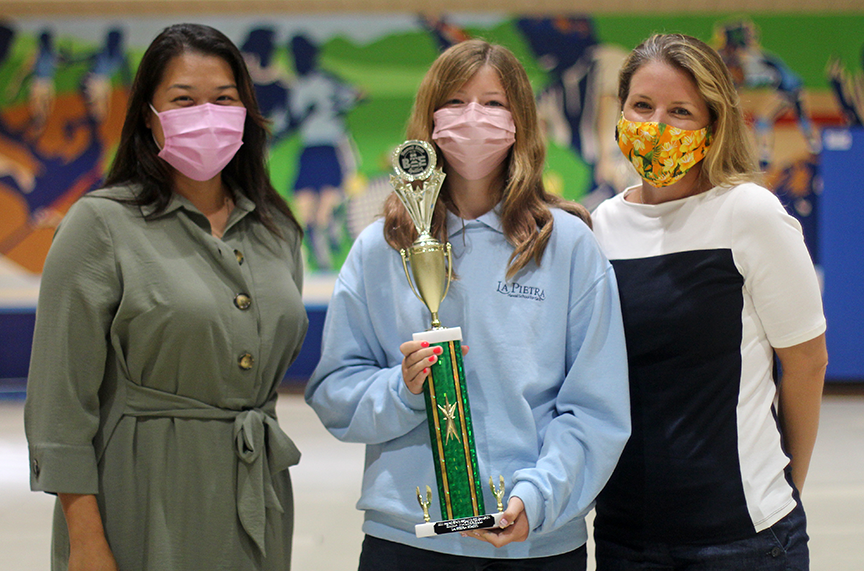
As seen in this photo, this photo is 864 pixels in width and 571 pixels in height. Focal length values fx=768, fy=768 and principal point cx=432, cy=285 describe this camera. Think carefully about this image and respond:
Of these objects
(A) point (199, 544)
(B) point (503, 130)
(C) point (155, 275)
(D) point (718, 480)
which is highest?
(B) point (503, 130)

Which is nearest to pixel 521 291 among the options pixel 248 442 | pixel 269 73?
pixel 248 442

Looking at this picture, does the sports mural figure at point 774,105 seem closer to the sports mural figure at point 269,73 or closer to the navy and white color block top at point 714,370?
the sports mural figure at point 269,73

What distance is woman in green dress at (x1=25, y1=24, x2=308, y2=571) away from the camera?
68.7 inches

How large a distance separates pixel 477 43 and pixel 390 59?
6.30 m

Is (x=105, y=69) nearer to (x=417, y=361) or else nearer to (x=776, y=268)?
(x=417, y=361)

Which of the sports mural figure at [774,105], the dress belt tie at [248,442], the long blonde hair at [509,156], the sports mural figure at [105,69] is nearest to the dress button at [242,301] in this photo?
the dress belt tie at [248,442]

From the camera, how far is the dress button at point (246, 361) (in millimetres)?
1873

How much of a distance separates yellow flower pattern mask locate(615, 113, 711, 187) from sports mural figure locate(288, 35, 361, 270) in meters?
6.10

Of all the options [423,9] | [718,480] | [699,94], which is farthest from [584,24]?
[718,480]

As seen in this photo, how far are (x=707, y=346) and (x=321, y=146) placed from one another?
6544mm

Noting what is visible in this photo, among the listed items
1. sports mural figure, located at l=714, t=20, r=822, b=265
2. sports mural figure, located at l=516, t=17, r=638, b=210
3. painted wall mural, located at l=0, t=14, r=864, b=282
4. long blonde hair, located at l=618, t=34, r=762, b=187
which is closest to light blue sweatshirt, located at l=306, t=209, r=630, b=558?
long blonde hair, located at l=618, t=34, r=762, b=187

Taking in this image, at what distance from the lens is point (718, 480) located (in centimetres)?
180

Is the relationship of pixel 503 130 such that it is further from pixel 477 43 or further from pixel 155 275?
pixel 155 275

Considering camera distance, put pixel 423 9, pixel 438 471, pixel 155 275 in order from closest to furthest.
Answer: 1. pixel 438 471
2. pixel 155 275
3. pixel 423 9
